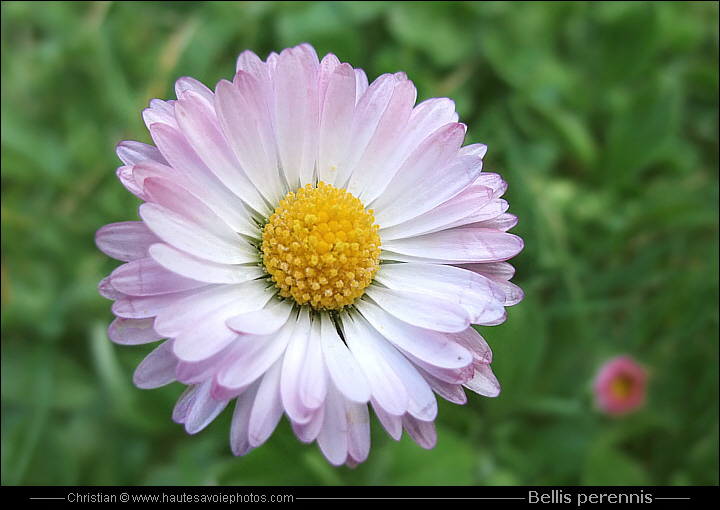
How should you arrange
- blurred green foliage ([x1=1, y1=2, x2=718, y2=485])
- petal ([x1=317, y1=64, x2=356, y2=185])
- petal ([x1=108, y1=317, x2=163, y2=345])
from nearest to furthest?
petal ([x1=108, y1=317, x2=163, y2=345])
petal ([x1=317, y1=64, x2=356, y2=185])
blurred green foliage ([x1=1, y1=2, x2=718, y2=485])

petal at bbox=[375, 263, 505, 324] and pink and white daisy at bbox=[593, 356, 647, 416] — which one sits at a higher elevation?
pink and white daisy at bbox=[593, 356, 647, 416]

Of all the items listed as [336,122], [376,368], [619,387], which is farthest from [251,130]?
[619,387]

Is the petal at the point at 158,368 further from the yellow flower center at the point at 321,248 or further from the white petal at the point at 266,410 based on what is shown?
the yellow flower center at the point at 321,248

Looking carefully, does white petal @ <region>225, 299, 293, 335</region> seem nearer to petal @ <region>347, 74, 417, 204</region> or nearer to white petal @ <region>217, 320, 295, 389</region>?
white petal @ <region>217, 320, 295, 389</region>

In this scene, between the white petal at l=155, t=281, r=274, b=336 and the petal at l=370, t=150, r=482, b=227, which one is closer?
the white petal at l=155, t=281, r=274, b=336

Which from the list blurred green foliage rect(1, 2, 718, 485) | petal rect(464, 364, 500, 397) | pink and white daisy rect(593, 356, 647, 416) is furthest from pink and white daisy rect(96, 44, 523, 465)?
pink and white daisy rect(593, 356, 647, 416)
